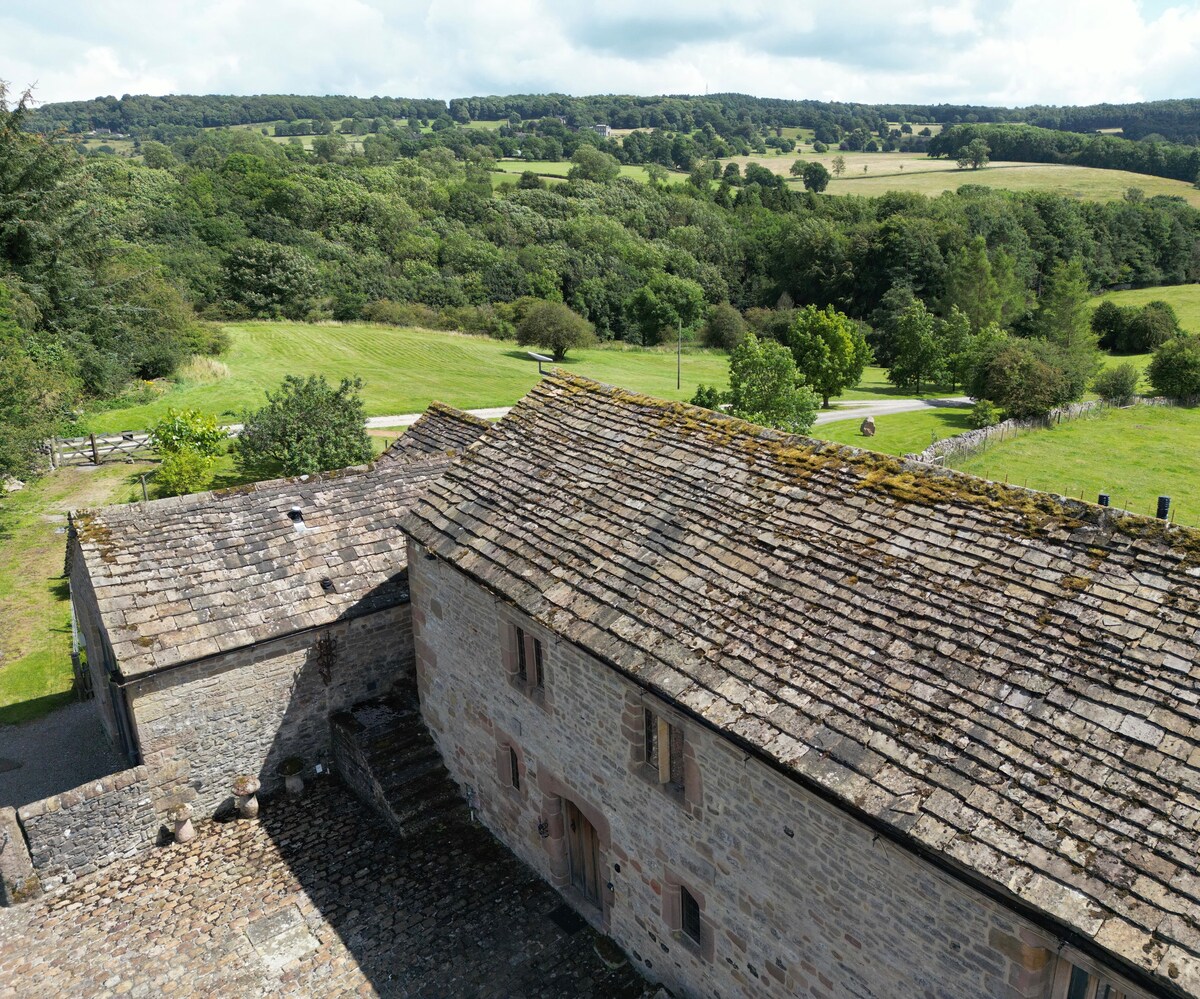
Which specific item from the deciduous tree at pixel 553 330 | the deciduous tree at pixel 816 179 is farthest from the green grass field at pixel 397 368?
the deciduous tree at pixel 816 179

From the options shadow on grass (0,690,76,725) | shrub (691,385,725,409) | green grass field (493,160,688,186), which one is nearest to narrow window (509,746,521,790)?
shadow on grass (0,690,76,725)

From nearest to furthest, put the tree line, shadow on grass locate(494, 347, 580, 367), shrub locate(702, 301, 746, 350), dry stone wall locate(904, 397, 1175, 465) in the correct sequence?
dry stone wall locate(904, 397, 1175, 465) → shadow on grass locate(494, 347, 580, 367) → shrub locate(702, 301, 746, 350) → the tree line

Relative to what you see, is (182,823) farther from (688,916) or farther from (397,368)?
(397,368)

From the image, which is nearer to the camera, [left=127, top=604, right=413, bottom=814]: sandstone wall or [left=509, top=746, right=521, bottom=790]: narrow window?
[left=509, top=746, right=521, bottom=790]: narrow window

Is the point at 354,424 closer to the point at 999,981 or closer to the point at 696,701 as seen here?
the point at 696,701

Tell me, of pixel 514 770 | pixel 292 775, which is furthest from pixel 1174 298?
pixel 292 775

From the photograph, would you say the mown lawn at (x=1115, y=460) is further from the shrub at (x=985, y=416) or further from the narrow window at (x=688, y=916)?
the narrow window at (x=688, y=916)

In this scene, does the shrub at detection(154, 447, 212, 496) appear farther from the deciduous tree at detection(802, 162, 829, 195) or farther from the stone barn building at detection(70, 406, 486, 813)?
the deciduous tree at detection(802, 162, 829, 195)
